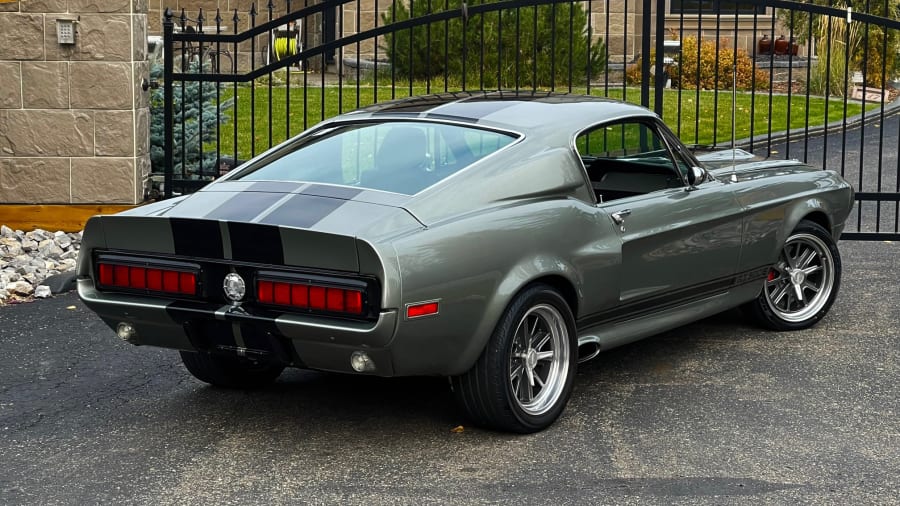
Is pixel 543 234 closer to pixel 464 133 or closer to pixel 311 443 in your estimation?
pixel 464 133

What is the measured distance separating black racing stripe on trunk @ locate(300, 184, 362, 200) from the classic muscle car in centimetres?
2

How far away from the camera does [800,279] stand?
7.61 meters

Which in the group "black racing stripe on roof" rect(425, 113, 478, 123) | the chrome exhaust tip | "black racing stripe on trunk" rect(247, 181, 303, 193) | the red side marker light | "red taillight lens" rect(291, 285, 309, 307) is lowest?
the chrome exhaust tip

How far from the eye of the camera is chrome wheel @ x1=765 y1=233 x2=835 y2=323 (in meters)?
7.56

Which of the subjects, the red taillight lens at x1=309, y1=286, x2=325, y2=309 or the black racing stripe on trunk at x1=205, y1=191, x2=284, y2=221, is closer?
the red taillight lens at x1=309, y1=286, x2=325, y2=309

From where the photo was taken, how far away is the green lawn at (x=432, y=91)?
15.5 m

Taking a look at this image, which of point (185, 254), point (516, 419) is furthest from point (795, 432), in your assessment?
point (185, 254)

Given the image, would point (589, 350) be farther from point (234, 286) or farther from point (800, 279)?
point (800, 279)

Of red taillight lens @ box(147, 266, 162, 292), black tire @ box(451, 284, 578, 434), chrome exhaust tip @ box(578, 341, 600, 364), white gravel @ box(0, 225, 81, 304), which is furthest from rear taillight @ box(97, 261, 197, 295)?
white gravel @ box(0, 225, 81, 304)

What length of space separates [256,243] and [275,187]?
583mm

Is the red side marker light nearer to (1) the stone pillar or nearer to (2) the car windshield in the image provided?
(2) the car windshield

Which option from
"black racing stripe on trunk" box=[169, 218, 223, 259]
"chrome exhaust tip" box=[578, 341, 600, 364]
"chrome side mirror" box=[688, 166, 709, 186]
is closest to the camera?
"black racing stripe on trunk" box=[169, 218, 223, 259]

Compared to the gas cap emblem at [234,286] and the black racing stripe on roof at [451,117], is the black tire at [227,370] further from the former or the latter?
the black racing stripe on roof at [451,117]

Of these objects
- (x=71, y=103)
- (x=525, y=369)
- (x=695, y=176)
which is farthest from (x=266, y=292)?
(x=71, y=103)
